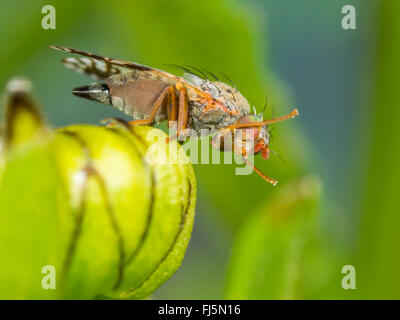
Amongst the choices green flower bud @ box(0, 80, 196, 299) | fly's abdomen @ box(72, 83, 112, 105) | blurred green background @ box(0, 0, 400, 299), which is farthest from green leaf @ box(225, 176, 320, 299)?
fly's abdomen @ box(72, 83, 112, 105)

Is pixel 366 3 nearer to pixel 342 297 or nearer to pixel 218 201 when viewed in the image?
pixel 218 201

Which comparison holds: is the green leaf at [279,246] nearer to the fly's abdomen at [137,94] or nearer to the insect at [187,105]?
the insect at [187,105]

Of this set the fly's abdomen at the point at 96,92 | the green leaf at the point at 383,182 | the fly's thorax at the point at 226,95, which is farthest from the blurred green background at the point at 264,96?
the fly's thorax at the point at 226,95

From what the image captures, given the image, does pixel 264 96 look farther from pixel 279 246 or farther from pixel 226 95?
pixel 279 246

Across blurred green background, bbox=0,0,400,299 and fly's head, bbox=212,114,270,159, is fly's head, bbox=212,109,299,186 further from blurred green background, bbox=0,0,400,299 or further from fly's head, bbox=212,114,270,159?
blurred green background, bbox=0,0,400,299

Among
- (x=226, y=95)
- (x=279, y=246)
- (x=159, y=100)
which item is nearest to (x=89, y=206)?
(x=279, y=246)

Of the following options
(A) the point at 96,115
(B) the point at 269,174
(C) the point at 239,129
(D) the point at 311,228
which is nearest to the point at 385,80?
(B) the point at 269,174
